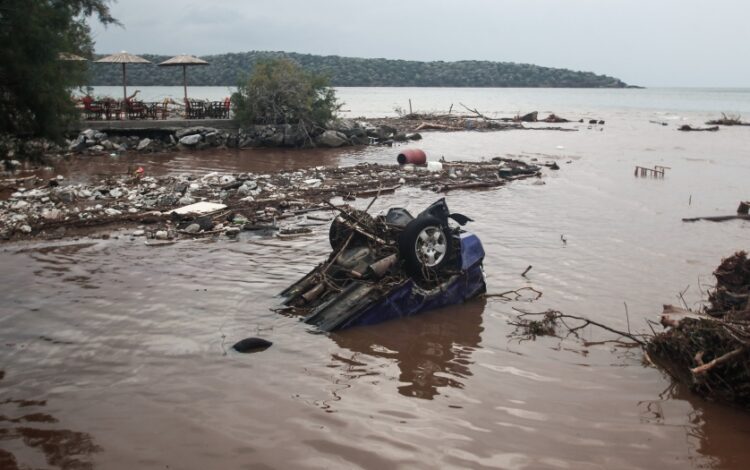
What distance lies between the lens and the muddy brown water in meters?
4.65

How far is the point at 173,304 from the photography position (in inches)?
306

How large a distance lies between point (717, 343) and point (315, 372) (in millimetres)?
3730

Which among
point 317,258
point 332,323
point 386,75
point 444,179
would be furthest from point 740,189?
point 386,75

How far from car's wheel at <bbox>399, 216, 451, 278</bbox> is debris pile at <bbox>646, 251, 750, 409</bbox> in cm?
258

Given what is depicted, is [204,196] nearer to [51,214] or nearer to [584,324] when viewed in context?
[51,214]

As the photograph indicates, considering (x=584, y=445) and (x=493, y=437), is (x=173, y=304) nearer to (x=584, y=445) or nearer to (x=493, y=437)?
(x=493, y=437)

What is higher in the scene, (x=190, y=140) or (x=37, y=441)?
(x=190, y=140)

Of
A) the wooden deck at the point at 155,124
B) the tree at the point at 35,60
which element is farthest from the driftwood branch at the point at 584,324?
the wooden deck at the point at 155,124

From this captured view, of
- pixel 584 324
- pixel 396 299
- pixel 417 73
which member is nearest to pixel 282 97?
pixel 396 299

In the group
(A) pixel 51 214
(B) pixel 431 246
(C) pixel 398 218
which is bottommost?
(A) pixel 51 214

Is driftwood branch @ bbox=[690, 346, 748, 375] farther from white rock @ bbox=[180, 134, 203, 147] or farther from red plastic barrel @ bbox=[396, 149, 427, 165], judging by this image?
white rock @ bbox=[180, 134, 203, 147]

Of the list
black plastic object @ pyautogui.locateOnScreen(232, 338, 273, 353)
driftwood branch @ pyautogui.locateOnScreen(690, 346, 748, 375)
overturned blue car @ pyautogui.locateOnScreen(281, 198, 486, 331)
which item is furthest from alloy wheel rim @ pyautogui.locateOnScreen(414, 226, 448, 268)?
driftwood branch @ pyautogui.locateOnScreen(690, 346, 748, 375)

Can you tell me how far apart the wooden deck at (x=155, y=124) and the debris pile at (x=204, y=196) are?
31.6 ft

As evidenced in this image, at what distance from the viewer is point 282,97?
28.2 m
